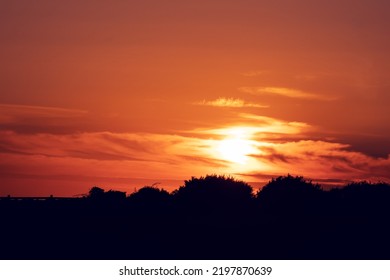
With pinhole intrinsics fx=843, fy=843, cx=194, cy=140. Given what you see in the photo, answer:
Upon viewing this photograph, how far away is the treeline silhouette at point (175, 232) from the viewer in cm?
4822

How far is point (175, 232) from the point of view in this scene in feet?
171

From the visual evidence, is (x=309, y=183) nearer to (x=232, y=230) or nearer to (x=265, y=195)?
(x=265, y=195)

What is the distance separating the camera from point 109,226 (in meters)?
52.9

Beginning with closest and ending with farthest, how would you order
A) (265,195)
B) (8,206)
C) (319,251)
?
(319,251) < (8,206) < (265,195)

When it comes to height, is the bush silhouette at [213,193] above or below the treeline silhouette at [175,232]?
above

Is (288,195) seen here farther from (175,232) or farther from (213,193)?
(175,232)

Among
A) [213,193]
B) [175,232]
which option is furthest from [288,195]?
[175,232]

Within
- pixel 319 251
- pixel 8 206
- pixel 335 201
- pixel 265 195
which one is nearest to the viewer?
pixel 319 251

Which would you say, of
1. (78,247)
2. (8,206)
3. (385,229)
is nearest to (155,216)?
(78,247)

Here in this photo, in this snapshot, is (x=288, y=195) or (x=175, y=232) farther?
(x=288, y=195)

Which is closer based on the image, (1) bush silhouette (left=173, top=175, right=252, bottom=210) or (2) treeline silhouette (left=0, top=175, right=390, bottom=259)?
(2) treeline silhouette (left=0, top=175, right=390, bottom=259)

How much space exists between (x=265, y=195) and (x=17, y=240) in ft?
86.2

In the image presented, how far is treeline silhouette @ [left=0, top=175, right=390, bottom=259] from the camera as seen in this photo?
48.2 meters

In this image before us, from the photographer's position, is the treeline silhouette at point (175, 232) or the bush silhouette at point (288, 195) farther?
the bush silhouette at point (288, 195)
